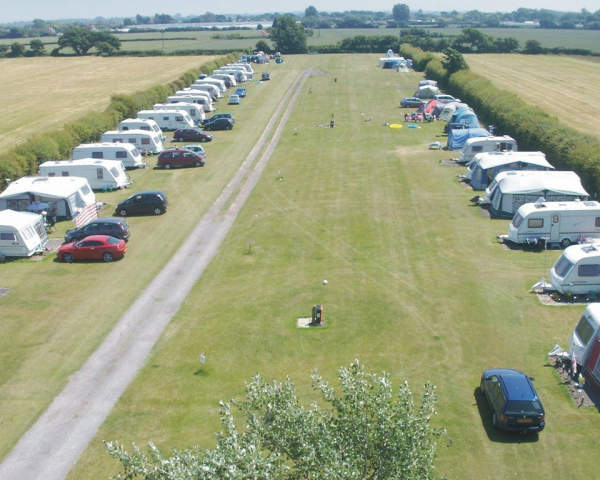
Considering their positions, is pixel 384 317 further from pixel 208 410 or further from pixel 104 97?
pixel 104 97

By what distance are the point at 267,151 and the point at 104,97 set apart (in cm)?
4113

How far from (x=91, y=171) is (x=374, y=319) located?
91.3 ft

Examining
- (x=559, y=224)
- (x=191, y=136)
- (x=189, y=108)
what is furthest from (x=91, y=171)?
(x=559, y=224)

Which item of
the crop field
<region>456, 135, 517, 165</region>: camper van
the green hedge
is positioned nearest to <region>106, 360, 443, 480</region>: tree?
the crop field

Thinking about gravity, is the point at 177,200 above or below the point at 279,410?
below

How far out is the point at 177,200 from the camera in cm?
4475

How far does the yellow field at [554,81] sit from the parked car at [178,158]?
3611 cm

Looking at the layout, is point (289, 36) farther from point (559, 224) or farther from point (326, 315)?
point (326, 315)

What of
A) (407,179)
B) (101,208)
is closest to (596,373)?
(407,179)

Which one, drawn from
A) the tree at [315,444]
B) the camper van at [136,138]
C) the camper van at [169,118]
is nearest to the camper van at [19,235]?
the camper van at [136,138]

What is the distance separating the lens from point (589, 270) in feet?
90.3

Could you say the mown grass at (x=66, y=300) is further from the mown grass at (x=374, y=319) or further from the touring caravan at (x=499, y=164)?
the touring caravan at (x=499, y=164)

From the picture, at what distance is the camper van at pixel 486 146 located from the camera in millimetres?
51062

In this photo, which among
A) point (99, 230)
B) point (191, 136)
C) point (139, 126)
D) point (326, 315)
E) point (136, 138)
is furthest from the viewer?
point (191, 136)
